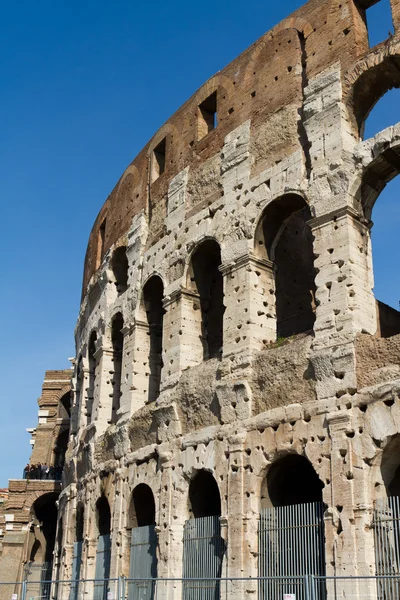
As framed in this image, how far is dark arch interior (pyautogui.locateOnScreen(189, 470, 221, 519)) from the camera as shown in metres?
11.9

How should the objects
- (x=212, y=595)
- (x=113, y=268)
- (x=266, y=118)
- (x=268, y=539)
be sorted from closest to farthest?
(x=268, y=539)
(x=212, y=595)
(x=266, y=118)
(x=113, y=268)

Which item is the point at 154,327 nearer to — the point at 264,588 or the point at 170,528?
the point at 170,528

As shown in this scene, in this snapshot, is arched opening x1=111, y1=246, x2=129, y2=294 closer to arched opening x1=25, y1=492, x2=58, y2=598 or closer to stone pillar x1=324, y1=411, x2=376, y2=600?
arched opening x1=25, y1=492, x2=58, y2=598

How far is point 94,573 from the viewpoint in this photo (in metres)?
14.4

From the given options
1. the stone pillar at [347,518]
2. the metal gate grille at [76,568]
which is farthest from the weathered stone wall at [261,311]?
the metal gate grille at [76,568]

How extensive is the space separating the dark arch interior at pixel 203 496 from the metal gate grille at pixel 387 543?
3.74 metres

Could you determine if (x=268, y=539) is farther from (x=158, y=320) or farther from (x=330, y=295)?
(x=158, y=320)

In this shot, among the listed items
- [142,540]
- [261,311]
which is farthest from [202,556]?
[261,311]

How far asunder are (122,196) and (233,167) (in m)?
5.33

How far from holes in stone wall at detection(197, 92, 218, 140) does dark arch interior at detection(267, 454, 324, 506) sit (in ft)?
22.6

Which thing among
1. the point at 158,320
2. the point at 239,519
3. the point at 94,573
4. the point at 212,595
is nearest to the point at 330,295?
the point at 239,519

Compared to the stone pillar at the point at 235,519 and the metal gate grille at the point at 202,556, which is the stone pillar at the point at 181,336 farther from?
the metal gate grille at the point at 202,556

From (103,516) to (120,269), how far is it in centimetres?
571

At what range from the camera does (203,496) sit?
12.1m
